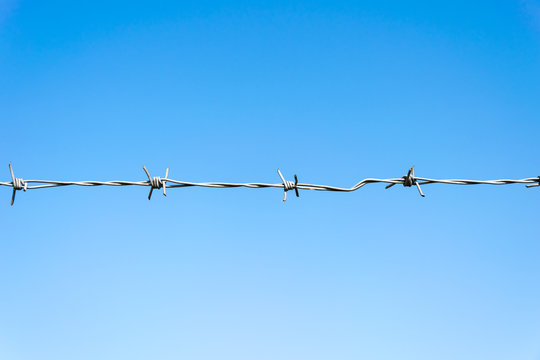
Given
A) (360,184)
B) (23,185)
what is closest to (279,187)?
(360,184)

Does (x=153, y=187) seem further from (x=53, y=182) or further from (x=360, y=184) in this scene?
(x=360, y=184)

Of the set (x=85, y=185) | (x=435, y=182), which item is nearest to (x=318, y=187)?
(x=435, y=182)

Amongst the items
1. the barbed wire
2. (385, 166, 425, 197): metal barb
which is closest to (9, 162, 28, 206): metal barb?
the barbed wire

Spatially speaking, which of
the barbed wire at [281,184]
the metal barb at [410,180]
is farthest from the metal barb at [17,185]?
the metal barb at [410,180]

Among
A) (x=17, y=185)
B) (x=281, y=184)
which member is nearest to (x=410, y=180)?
(x=281, y=184)

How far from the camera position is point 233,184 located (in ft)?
11.8

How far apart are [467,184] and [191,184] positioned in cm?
199

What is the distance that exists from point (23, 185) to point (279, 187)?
185 centimetres

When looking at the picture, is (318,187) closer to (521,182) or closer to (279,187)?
(279,187)

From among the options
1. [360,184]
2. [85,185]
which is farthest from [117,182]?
[360,184]

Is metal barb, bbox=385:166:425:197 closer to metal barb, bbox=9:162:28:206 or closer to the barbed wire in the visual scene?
the barbed wire

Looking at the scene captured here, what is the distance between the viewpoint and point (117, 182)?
3549mm

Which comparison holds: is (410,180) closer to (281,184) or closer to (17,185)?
(281,184)

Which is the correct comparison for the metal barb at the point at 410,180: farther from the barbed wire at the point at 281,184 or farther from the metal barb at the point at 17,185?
the metal barb at the point at 17,185
